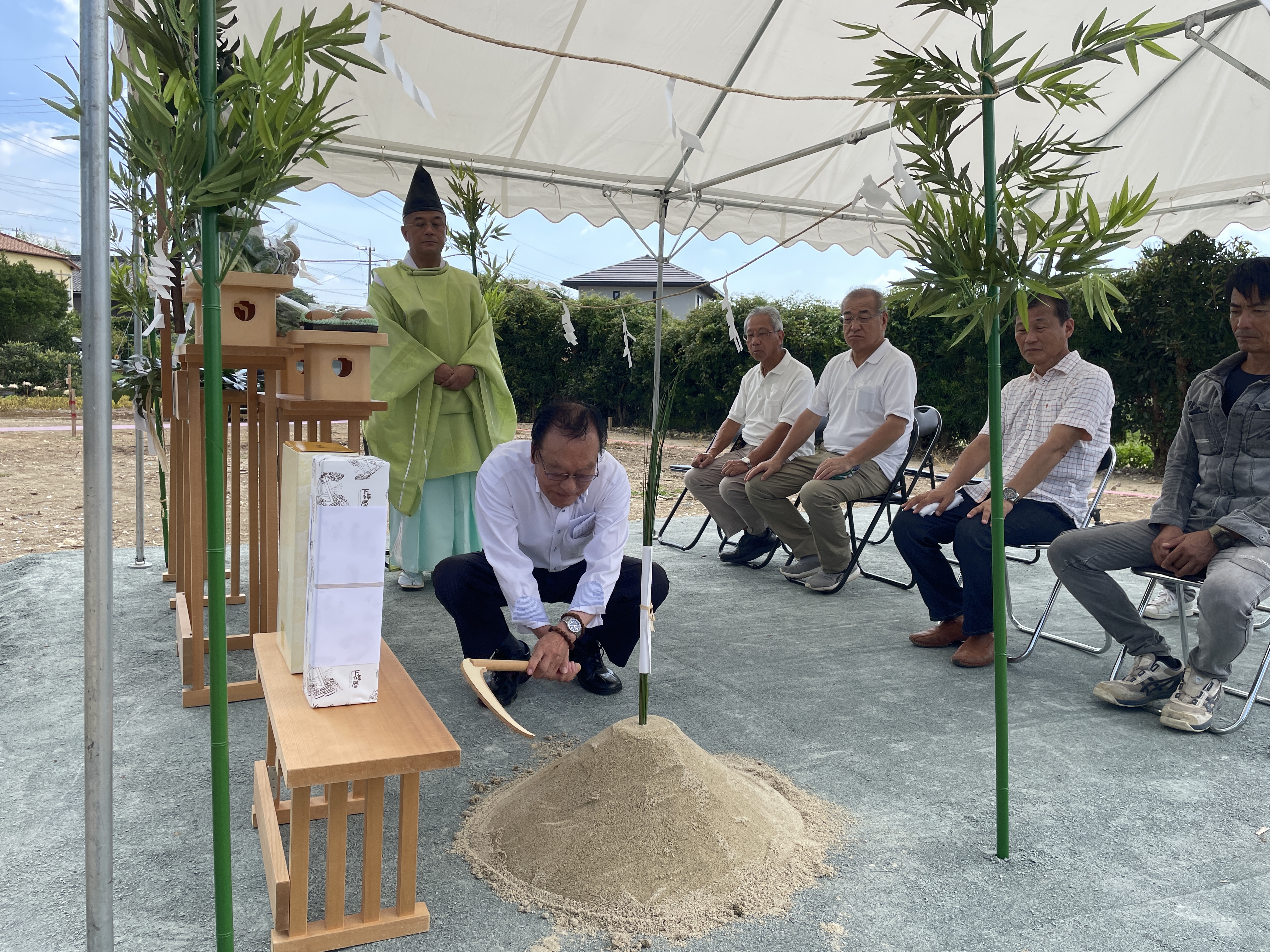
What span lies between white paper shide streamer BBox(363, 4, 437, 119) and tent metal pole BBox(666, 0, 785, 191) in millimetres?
2526

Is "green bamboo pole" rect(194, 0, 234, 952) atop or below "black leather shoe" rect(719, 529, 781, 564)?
atop

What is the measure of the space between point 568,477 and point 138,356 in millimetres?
2453

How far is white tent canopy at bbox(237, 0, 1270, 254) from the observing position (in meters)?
4.00

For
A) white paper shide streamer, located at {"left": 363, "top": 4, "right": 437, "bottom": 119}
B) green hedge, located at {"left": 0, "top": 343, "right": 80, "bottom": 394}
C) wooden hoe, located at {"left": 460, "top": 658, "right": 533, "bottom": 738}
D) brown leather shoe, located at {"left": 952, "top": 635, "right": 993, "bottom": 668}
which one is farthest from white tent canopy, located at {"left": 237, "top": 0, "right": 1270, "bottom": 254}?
green hedge, located at {"left": 0, "top": 343, "right": 80, "bottom": 394}

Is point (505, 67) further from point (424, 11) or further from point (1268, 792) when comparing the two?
point (1268, 792)

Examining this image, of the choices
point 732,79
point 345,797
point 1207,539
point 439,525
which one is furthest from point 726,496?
point 345,797

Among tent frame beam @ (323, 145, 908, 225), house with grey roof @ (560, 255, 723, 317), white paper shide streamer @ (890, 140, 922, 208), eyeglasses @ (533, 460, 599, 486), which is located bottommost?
eyeglasses @ (533, 460, 599, 486)

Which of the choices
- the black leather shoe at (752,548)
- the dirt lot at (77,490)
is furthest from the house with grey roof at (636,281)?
the black leather shoe at (752,548)

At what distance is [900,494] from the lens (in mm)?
4547

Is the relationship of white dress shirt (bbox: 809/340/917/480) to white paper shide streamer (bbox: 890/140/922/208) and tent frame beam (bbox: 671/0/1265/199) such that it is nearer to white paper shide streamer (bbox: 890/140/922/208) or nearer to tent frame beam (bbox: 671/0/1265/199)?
tent frame beam (bbox: 671/0/1265/199)

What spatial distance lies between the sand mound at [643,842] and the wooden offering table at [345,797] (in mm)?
253

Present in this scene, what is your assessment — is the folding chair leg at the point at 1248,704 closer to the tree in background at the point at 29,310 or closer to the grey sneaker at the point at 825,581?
the grey sneaker at the point at 825,581

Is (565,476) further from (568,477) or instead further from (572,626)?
(572,626)

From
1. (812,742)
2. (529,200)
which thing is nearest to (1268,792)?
(812,742)
